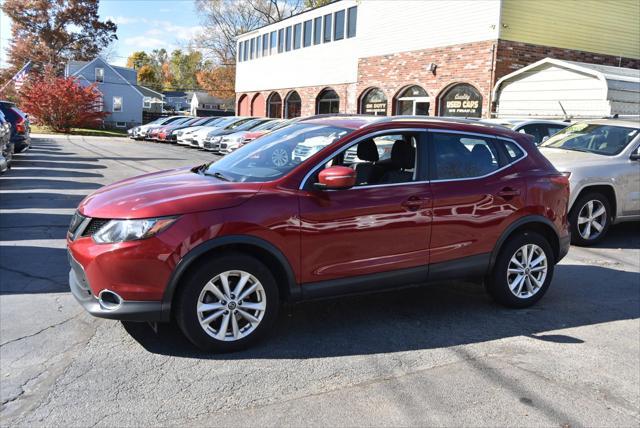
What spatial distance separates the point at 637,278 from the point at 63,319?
622 centimetres

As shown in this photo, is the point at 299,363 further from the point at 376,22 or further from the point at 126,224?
the point at 376,22

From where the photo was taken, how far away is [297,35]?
3266cm

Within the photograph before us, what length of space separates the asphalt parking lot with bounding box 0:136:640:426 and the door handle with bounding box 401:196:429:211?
1029 millimetres

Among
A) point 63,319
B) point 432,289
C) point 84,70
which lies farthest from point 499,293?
point 84,70

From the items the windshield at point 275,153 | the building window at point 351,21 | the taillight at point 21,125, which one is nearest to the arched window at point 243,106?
the building window at point 351,21

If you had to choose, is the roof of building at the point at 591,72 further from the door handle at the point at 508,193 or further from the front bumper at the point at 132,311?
the front bumper at the point at 132,311

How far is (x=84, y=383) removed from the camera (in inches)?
147

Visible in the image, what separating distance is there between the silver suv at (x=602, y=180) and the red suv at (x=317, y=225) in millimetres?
2859

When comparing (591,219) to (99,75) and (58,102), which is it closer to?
(58,102)

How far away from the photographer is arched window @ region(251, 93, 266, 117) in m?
38.5

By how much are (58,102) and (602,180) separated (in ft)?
120

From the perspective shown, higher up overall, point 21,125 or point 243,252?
point 21,125

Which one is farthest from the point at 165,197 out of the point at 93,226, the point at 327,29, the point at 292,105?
the point at 292,105

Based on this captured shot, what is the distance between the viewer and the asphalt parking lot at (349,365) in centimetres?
347
